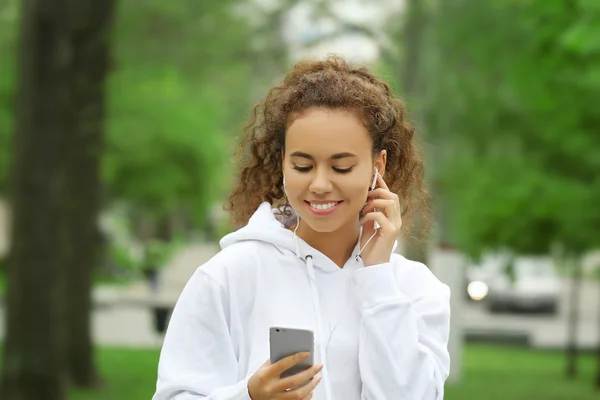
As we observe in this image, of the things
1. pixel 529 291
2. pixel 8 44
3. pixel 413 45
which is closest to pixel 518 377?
pixel 413 45

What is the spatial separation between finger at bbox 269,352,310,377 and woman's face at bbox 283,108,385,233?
36cm

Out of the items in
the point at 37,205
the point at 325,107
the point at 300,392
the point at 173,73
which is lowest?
the point at 300,392

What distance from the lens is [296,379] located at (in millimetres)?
2676

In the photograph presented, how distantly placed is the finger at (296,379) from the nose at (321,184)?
0.40 metres

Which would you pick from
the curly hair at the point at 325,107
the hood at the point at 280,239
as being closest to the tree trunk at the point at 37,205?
the curly hair at the point at 325,107

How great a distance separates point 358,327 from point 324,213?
27 centimetres

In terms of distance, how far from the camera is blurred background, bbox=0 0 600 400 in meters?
11.5

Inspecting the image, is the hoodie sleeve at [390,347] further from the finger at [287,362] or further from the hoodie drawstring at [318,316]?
the finger at [287,362]

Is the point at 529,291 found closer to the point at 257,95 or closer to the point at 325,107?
the point at 257,95

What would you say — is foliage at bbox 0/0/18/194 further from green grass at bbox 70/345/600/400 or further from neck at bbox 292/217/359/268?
neck at bbox 292/217/359/268

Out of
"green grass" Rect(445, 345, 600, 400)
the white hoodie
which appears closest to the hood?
the white hoodie

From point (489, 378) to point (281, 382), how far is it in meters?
16.7

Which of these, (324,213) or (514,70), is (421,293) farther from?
(514,70)

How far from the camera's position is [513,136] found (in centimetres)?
1688
